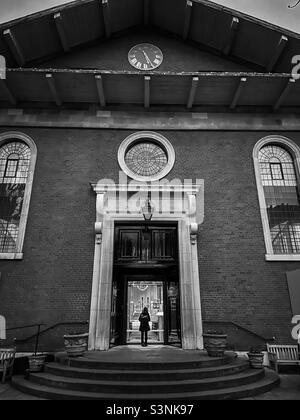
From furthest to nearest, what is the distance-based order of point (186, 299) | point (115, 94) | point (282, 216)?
point (115, 94), point (282, 216), point (186, 299)

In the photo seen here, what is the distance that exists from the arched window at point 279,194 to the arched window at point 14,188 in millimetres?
7948

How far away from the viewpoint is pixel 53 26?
10.2 meters

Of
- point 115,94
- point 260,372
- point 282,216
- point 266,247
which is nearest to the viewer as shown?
point 260,372

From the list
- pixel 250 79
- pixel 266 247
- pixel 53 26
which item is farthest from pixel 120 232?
pixel 53 26

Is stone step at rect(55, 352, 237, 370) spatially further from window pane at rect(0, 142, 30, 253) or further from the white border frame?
the white border frame

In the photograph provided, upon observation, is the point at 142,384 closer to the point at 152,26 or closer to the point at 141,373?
the point at 141,373

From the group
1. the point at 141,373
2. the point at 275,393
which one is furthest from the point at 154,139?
the point at 275,393

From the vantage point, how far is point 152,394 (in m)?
4.98

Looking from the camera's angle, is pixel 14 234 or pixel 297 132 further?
pixel 297 132

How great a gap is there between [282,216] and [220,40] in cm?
709

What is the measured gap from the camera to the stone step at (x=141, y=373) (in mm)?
5457

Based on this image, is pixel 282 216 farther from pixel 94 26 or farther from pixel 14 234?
pixel 94 26

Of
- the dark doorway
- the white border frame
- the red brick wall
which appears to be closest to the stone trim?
the red brick wall

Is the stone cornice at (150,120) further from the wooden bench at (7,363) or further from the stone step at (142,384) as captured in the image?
the stone step at (142,384)
